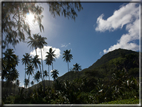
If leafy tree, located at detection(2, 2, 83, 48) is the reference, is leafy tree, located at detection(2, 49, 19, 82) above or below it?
below

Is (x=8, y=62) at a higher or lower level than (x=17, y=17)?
lower

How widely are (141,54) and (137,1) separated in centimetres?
312

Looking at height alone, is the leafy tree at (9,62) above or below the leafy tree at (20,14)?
below

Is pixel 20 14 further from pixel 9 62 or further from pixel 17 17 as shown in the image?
pixel 9 62

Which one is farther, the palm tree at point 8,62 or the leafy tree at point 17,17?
the palm tree at point 8,62

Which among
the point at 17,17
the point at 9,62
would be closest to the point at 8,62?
the point at 9,62

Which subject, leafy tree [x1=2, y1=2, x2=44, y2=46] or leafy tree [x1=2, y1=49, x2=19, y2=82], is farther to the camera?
leafy tree [x1=2, y1=49, x2=19, y2=82]

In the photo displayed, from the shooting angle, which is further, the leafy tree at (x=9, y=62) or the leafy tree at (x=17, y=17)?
the leafy tree at (x=9, y=62)

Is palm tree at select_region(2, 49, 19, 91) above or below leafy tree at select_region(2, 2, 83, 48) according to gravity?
below

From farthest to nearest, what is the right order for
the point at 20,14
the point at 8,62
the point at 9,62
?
the point at 9,62 → the point at 8,62 → the point at 20,14

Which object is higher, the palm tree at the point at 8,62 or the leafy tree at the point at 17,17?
the leafy tree at the point at 17,17

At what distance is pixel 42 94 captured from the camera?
20797 millimetres

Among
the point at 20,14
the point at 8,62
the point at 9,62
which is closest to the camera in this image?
the point at 20,14

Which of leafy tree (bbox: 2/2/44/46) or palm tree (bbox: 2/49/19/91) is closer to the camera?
leafy tree (bbox: 2/2/44/46)
